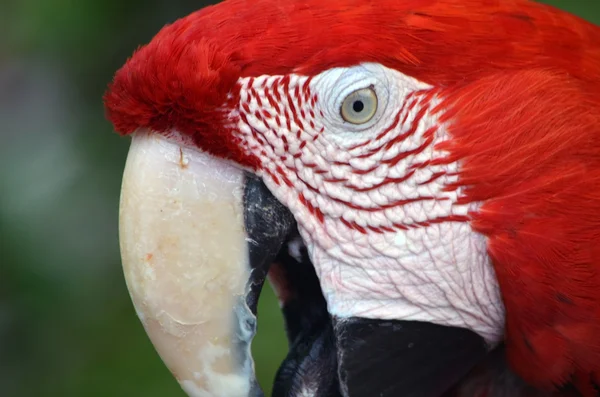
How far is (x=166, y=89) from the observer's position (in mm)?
1004

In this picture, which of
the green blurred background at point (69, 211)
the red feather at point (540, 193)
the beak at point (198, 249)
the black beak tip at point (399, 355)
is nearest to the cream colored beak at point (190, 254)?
the beak at point (198, 249)

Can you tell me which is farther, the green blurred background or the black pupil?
the green blurred background

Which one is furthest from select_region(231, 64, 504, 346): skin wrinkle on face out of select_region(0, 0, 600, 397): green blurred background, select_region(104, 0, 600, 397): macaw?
select_region(0, 0, 600, 397): green blurred background

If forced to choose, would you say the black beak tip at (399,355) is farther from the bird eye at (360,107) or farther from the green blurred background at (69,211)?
the green blurred background at (69,211)

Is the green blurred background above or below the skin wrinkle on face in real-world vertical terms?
below

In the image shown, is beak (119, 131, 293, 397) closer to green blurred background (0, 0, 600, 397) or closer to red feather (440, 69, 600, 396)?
red feather (440, 69, 600, 396)

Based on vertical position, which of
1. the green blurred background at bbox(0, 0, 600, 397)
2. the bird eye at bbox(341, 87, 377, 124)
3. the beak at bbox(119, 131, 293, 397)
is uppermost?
the bird eye at bbox(341, 87, 377, 124)

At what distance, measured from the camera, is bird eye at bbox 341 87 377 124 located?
1.02m

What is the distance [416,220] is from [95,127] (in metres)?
1.99

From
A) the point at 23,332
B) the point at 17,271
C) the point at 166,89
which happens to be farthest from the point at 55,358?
the point at 166,89

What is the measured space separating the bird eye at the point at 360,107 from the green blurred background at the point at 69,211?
125 cm

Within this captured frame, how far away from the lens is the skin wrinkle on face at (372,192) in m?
1.02

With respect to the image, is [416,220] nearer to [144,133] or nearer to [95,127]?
[144,133]

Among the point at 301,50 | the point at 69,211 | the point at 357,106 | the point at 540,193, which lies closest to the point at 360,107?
the point at 357,106
